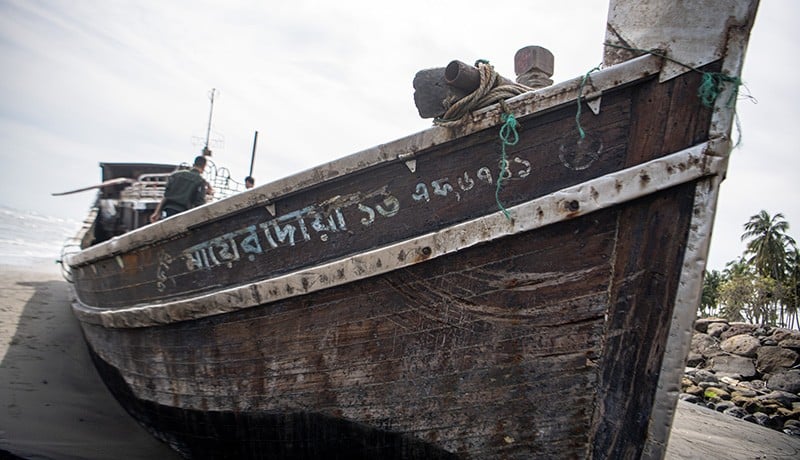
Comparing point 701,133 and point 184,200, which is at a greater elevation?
point 701,133

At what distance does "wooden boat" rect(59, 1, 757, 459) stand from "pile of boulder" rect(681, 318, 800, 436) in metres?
7.88

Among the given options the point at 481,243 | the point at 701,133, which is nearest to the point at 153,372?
the point at 481,243

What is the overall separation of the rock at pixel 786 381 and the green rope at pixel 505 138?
42.4ft

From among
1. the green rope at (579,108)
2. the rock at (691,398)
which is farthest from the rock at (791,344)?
the green rope at (579,108)

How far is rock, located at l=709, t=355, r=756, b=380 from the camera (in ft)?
39.9

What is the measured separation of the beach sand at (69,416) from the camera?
3221 mm

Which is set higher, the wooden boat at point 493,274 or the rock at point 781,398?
the wooden boat at point 493,274

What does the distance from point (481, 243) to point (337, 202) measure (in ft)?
2.54

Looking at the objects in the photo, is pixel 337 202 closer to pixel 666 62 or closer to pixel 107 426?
pixel 666 62

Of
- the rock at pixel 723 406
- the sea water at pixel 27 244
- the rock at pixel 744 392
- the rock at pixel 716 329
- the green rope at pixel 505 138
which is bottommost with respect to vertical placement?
the sea water at pixel 27 244

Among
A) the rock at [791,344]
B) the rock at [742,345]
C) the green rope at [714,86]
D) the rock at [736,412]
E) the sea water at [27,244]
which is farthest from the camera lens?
the sea water at [27,244]

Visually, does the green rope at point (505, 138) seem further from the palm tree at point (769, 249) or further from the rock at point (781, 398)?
the palm tree at point (769, 249)

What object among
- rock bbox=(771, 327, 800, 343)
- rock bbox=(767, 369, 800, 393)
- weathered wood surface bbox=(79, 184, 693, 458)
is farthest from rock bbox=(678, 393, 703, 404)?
weathered wood surface bbox=(79, 184, 693, 458)

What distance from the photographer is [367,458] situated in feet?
7.38
